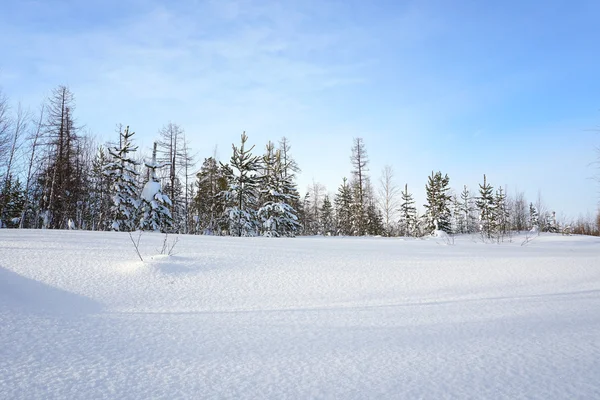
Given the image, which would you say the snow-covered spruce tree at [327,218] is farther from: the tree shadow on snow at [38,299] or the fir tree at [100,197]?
the tree shadow on snow at [38,299]

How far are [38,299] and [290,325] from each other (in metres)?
3.90

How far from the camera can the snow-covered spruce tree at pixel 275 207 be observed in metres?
20.4

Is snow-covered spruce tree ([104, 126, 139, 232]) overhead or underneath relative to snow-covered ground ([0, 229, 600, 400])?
overhead

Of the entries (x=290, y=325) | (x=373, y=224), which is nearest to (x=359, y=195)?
(x=373, y=224)

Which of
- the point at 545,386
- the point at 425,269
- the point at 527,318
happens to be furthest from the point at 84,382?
the point at 425,269

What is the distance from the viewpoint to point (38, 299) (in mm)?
4816

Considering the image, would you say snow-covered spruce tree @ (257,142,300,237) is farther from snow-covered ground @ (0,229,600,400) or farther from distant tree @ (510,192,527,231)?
distant tree @ (510,192,527,231)

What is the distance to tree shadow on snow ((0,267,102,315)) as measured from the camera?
4.41m

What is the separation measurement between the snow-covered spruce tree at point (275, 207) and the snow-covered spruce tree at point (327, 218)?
688 inches

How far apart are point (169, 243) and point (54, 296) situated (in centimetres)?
387

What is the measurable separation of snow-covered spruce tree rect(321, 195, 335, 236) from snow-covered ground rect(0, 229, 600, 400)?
105 feet

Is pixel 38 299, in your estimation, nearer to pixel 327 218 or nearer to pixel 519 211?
pixel 327 218

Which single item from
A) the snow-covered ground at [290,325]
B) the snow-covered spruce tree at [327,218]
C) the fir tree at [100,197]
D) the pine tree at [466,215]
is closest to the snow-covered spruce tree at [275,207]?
the fir tree at [100,197]

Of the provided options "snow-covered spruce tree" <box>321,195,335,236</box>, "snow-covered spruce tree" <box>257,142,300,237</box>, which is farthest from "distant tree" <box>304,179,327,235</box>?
"snow-covered spruce tree" <box>257,142,300,237</box>
